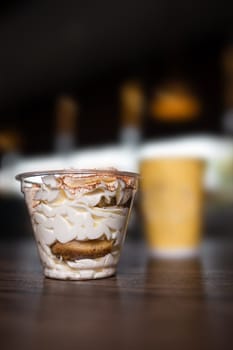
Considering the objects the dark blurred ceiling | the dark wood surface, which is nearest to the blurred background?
the dark blurred ceiling

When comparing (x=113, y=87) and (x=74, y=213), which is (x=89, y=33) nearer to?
(x=113, y=87)

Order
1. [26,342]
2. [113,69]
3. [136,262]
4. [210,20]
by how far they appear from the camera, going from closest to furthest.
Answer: [26,342]
[136,262]
[210,20]
[113,69]

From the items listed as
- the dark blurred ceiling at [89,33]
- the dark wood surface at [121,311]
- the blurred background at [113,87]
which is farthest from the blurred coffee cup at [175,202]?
the dark blurred ceiling at [89,33]

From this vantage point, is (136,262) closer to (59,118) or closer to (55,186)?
(55,186)

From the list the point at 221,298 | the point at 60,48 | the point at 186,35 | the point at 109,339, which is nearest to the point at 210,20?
the point at 186,35

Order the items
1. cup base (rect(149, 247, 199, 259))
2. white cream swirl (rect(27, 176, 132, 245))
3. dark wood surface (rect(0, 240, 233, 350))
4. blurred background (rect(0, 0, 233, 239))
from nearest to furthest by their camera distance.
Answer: dark wood surface (rect(0, 240, 233, 350)), white cream swirl (rect(27, 176, 132, 245)), cup base (rect(149, 247, 199, 259)), blurred background (rect(0, 0, 233, 239))

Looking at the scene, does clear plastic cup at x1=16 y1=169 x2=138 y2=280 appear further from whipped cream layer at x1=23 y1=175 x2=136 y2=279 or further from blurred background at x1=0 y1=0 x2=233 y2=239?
blurred background at x1=0 y1=0 x2=233 y2=239
